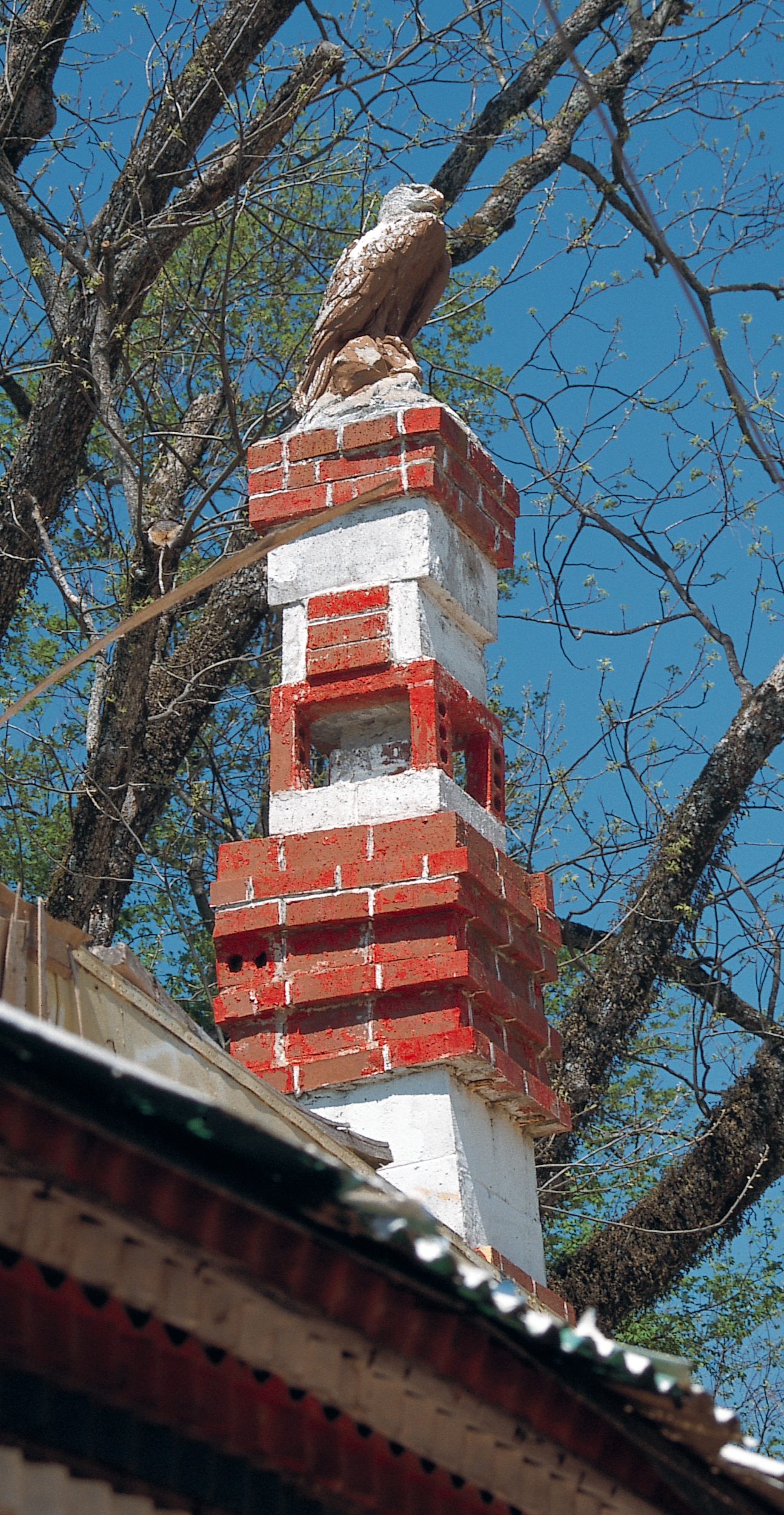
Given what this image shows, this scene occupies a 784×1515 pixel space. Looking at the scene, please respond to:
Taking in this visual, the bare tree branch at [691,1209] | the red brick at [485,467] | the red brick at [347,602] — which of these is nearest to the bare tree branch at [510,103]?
the bare tree branch at [691,1209]

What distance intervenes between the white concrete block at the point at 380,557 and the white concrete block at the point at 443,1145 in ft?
4.12

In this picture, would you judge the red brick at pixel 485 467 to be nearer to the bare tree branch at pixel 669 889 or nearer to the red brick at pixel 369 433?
the red brick at pixel 369 433

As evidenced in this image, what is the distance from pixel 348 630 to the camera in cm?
470

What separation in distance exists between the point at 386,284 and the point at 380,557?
3.52 feet

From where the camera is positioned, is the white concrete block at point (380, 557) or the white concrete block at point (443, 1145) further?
the white concrete block at point (380, 557)

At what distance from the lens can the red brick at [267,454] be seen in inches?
197

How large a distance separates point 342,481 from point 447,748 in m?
0.79

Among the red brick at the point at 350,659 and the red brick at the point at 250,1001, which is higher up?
the red brick at the point at 350,659

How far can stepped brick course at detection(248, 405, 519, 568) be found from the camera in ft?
15.9

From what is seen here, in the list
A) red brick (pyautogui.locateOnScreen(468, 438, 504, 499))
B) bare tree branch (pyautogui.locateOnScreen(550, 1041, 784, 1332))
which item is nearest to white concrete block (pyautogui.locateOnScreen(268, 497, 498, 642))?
red brick (pyautogui.locateOnScreen(468, 438, 504, 499))

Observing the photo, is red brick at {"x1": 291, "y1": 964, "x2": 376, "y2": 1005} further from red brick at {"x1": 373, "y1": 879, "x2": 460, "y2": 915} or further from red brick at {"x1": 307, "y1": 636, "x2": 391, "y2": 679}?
Answer: red brick at {"x1": 307, "y1": 636, "x2": 391, "y2": 679}

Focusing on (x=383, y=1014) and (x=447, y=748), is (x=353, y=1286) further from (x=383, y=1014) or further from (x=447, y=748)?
(x=447, y=748)

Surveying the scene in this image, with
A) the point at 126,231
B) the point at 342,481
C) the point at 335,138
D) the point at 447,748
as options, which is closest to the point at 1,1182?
the point at 447,748

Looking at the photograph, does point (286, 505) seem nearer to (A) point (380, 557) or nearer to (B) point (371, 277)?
(A) point (380, 557)
